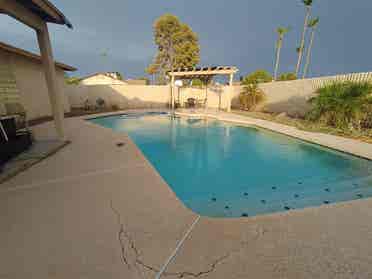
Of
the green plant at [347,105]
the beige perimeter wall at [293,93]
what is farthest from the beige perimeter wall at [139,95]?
the green plant at [347,105]

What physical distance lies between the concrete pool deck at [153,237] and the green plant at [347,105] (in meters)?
5.23

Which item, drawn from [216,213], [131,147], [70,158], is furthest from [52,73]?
[216,213]

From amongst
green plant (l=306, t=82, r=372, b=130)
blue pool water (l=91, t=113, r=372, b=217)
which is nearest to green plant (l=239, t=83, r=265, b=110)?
green plant (l=306, t=82, r=372, b=130)

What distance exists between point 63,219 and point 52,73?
3.43 metres

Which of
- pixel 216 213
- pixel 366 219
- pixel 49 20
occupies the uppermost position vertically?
pixel 49 20

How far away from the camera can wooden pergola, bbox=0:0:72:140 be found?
2.83m

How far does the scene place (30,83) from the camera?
7355 millimetres

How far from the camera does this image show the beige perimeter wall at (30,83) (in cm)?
659

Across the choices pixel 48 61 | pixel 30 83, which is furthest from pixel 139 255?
pixel 30 83

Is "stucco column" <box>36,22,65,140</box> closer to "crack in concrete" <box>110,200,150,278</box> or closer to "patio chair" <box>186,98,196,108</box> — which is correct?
"crack in concrete" <box>110,200,150,278</box>

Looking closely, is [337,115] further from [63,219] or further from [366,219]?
[63,219]

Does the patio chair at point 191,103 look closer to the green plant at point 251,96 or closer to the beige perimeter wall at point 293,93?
the green plant at point 251,96

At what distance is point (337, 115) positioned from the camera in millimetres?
6336

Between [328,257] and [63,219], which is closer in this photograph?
[328,257]
